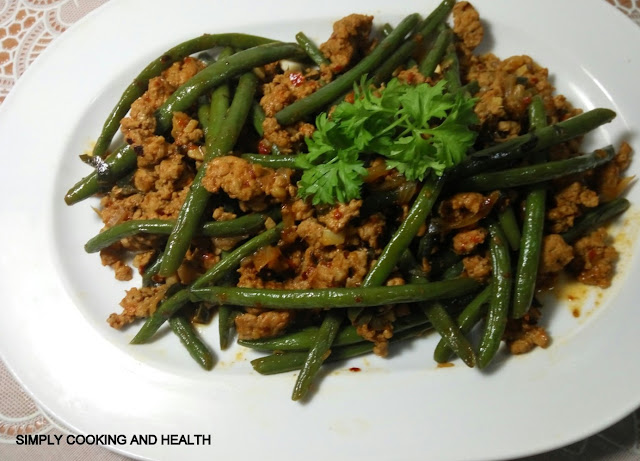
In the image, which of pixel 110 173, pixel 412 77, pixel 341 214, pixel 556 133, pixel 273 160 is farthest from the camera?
pixel 110 173

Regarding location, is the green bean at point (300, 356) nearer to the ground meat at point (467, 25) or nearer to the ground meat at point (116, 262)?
the ground meat at point (116, 262)

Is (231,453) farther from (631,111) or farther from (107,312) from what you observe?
(631,111)

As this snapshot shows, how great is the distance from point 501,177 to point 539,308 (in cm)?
92

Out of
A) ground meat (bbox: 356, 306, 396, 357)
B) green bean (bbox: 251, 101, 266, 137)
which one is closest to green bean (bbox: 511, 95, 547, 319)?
ground meat (bbox: 356, 306, 396, 357)

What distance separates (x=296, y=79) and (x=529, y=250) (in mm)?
1960

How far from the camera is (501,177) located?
2.96m

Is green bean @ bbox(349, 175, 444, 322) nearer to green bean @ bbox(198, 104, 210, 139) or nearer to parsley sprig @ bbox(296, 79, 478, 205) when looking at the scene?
parsley sprig @ bbox(296, 79, 478, 205)

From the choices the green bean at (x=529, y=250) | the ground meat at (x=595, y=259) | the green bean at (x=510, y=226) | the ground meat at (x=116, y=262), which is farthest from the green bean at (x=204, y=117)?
the ground meat at (x=595, y=259)

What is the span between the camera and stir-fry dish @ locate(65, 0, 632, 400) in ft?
9.34

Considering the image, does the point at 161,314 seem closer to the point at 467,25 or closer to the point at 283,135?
the point at 283,135

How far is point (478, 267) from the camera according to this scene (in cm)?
302

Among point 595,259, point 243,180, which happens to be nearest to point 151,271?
point 243,180

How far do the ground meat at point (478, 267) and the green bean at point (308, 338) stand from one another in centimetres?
41

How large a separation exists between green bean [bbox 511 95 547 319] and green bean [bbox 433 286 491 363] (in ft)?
0.58
